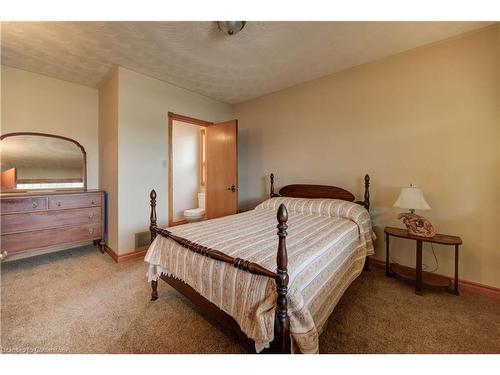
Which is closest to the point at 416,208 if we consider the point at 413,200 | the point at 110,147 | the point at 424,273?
the point at 413,200

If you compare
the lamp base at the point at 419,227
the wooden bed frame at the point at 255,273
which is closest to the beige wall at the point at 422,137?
the lamp base at the point at 419,227

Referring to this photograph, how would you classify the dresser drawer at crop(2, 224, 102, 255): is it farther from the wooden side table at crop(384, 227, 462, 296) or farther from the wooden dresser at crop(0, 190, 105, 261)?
the wooden side table at crop(384, 227, 462, 296)

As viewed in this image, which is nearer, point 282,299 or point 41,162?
point 282,299

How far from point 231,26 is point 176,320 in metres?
2.62

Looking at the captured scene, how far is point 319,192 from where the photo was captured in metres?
3.08

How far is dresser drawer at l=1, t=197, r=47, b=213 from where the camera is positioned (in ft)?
7.80

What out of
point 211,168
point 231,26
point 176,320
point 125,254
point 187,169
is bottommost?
point 176,320

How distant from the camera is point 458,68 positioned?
2170 millimetres

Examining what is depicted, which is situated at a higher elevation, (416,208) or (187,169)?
(187,169)

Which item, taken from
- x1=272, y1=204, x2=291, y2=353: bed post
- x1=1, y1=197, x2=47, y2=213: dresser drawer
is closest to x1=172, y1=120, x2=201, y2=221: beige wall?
x1=1, y1=197, x2=47, y2=213: dresser drawer

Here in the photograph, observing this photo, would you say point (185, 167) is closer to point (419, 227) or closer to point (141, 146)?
point (141, 146)

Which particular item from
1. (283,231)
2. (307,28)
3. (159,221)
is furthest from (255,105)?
(283,231)

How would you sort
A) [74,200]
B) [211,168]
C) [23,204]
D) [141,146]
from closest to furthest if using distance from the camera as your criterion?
[23,204], [74,200], [141,146], [211,168]

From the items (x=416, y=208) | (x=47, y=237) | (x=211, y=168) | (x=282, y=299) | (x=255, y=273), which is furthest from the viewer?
(x=211, y=168)
